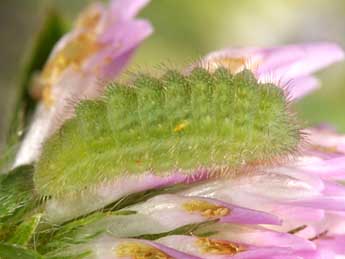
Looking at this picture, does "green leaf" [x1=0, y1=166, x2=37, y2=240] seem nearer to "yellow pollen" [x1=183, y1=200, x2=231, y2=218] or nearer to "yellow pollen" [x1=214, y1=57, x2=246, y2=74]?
"yellow pollen" [x1=183, y1=200, x2=231, y2=218]

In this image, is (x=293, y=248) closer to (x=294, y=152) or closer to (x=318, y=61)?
(x=294, y=152)

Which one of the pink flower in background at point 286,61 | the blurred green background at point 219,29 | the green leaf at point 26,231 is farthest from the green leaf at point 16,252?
the blurred green background at point 219,29

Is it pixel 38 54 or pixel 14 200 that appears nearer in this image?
pixel 14 200

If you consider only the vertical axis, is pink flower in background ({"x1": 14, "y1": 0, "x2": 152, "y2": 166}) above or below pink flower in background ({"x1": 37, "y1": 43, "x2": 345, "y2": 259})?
above

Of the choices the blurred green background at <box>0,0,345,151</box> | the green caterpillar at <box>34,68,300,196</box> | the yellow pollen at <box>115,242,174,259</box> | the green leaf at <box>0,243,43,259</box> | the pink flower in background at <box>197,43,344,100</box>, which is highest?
the blurred green background at <box>0,0,345,151</box>

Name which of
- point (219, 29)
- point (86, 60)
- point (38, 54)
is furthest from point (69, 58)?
point (219, 29)

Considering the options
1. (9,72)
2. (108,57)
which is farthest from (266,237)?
(9,72)

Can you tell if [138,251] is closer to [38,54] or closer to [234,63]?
[234,63]

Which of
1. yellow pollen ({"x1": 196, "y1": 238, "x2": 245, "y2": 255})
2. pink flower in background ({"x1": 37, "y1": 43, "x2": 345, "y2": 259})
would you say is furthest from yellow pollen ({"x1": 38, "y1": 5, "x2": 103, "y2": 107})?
yellow pollen ({"x1": 196, "y1": 238, "x2": 245, "y2": 255})
